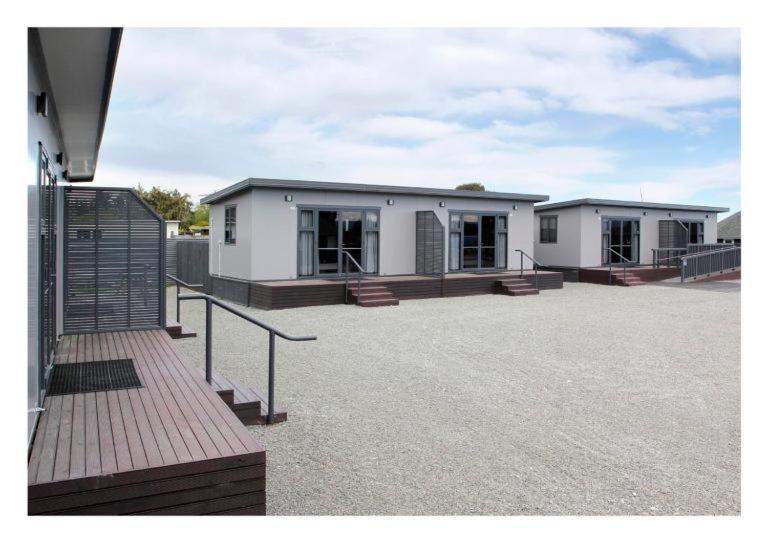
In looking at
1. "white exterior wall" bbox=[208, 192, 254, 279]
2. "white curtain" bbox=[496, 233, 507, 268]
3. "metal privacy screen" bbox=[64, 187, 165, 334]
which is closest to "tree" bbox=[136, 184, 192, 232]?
"white exterior wall" bbox=[208, 192, 254, 279]

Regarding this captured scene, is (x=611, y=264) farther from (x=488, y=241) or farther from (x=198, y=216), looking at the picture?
(x=198, y=216)

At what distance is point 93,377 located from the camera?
4.30m

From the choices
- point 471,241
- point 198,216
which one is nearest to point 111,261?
point 471,241

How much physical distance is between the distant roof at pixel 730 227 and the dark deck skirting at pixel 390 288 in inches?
787

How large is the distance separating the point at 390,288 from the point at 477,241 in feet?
11.9

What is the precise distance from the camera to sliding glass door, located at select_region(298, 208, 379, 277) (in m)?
12.8

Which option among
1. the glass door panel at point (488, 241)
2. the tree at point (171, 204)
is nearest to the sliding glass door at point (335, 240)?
the glass door panel at point (488, 241)

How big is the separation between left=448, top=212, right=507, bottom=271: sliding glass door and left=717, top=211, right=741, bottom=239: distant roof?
1953 centimetres

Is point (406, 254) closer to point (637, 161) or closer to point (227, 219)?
point (227, 219)

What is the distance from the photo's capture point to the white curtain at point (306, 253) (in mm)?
12773
